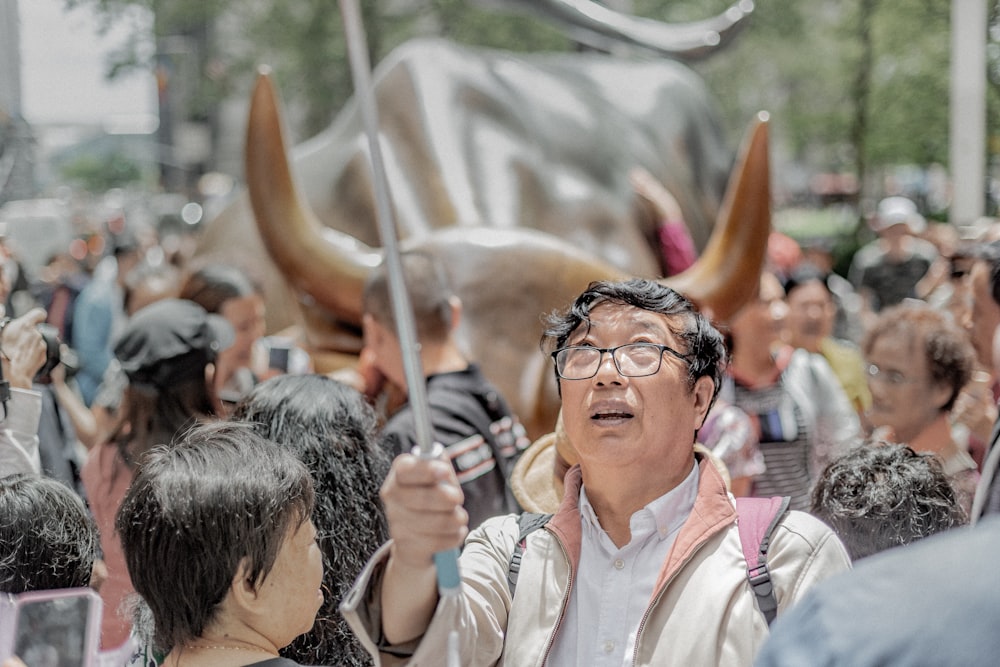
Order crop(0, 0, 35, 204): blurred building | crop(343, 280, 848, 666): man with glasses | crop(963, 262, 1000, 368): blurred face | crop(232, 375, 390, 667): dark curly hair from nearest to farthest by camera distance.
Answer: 1. crop(343, 280, 848, 666): man with glasses
2. crop(232, 375, 390, 667): dark curly hair
3. crop(0, 0, 35, 204): blurred building
4. crop(963, 262, 1000, 368): blurred face

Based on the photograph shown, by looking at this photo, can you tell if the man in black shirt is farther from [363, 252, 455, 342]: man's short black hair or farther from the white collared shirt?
the white collared shirt

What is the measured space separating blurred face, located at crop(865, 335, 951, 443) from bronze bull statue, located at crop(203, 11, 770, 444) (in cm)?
126

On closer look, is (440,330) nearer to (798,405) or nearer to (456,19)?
(798,405)

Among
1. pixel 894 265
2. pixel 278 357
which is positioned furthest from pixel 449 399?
pixel 894 265

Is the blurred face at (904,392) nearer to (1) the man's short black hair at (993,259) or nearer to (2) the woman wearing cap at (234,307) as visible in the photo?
(1) the man's short black hair at (993,259)

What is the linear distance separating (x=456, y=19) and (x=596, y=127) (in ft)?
28.0

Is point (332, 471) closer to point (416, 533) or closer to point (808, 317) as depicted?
point (416, 533)

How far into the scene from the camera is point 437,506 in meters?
1.64

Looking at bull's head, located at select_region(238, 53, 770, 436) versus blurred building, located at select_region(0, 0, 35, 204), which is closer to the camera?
blurred building, located at select_region(0, 0, 35, 204)

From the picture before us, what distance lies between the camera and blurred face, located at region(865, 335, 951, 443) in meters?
3.62

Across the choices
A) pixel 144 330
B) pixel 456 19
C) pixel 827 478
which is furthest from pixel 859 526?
pixel 456 19

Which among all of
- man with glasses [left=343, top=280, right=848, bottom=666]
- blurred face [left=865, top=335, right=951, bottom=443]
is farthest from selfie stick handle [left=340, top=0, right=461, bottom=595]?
blurred face [left=865, top=335, right=951, bottom=443]

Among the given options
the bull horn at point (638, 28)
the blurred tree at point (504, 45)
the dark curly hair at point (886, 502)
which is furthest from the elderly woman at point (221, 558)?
the blurred tree at point (504, 45)

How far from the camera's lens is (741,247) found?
526cm
